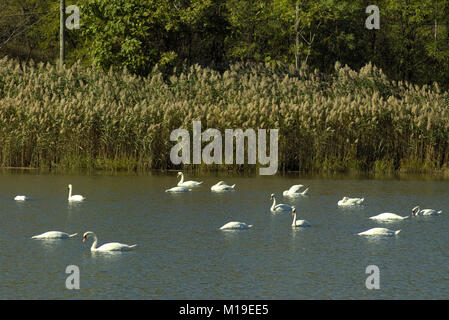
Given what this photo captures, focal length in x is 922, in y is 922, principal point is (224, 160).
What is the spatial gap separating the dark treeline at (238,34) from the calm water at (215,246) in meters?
15.8

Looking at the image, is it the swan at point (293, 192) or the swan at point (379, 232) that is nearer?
the swan at point (379, 232)

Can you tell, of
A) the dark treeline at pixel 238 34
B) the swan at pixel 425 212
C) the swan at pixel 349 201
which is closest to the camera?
the swan at pixel 425 212

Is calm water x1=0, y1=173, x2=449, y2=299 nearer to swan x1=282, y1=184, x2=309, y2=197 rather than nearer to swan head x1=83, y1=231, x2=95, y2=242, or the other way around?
swan head x1=83, y1=231, x2=95, y2=242

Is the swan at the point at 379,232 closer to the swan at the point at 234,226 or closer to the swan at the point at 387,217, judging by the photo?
the swan at the point at 387,217

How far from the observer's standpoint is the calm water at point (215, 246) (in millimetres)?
13836

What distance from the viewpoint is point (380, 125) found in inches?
1288

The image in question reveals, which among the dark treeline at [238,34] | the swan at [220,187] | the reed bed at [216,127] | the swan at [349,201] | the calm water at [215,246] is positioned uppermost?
the dark treeline at [238,34]

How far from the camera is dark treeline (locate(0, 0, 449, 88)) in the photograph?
136 ft

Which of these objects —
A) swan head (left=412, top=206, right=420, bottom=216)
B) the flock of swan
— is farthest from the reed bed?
swan head (left=412, top=206, right=420, bottom=216)

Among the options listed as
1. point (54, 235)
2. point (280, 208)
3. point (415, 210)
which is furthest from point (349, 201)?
point (54, 235)

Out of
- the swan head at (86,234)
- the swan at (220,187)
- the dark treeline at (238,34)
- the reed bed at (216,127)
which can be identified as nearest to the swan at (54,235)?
the swan head at (86,234)

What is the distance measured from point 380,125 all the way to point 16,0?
35.1 m
